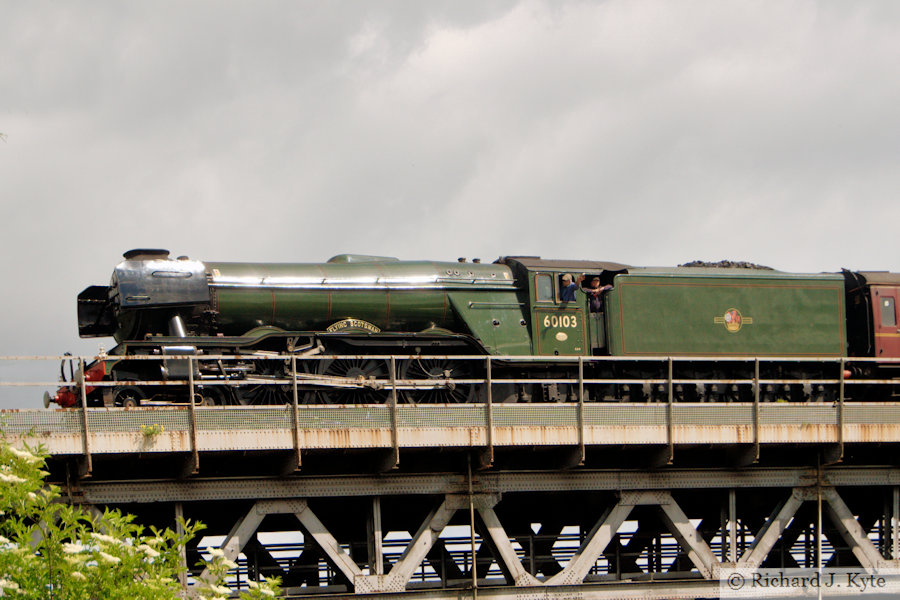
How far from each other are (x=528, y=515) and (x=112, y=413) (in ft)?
33.9

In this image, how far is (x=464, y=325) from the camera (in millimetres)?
21500

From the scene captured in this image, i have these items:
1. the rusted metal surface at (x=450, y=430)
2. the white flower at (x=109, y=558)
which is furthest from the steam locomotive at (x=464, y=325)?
the white flower at (x=109, y=558)

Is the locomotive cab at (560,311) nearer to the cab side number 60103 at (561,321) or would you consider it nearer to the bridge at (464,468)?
the cab side number 60103 at (561,321)

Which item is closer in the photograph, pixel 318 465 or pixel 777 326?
pixel 318 465

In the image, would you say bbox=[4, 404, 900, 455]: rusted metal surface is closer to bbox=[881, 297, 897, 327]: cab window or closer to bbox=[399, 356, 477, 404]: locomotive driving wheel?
bbox=[399, 356, 477, 404]: locomotive driving wheel

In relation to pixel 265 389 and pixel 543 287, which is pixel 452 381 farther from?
pixel 543 287

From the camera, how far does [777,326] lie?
2352cm

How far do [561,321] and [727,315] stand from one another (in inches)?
147

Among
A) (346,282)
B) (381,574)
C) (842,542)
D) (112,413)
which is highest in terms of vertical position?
(346,282)

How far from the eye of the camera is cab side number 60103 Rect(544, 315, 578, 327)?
21875mm

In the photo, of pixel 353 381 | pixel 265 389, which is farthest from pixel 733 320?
pixel 265 389

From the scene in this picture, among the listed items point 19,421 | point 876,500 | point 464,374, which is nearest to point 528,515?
point 464,374

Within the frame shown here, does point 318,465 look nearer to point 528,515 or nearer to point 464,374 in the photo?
point 464,374

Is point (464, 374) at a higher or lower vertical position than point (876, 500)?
higher
